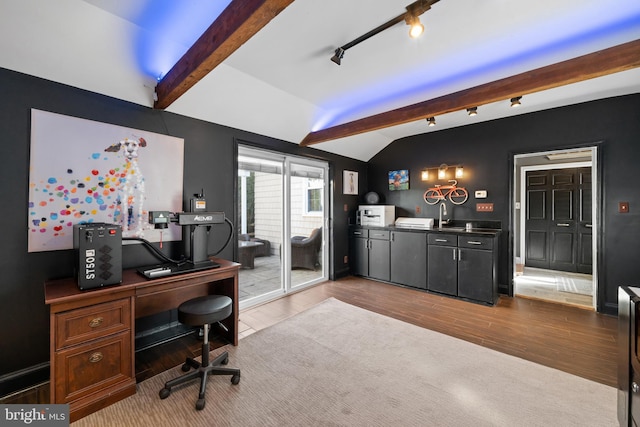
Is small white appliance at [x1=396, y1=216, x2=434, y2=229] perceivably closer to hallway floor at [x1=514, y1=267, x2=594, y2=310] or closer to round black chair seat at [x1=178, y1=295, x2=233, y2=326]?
hallway floor at [x1=514, y1=267, x2=594, y2=310]

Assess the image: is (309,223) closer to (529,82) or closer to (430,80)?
(430,80)

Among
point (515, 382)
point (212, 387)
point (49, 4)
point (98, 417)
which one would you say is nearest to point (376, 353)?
point (515, 382)

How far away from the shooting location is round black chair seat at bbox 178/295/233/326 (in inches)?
71.8

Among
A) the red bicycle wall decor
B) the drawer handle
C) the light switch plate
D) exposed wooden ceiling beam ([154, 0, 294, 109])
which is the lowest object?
the drawer handle

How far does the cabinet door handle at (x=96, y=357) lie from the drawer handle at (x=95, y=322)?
183mm

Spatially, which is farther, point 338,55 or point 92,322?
point 338,55

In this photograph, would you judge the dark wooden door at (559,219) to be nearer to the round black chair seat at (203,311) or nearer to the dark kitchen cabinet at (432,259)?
the dark kitchen cabinet at (432,259)

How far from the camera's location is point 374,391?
6.10 ft

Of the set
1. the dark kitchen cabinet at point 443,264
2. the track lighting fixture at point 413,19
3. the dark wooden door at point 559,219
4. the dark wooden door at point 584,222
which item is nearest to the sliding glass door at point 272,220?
the dark kitchen cabinet at point 443,264

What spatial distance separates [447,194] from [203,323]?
13.7 ft

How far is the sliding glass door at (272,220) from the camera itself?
3609mm

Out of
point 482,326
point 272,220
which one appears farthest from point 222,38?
point 482,326

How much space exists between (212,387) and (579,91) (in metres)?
4.90

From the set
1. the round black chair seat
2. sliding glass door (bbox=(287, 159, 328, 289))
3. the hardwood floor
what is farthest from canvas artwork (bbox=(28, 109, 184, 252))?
sliding glass door (bbox=(287, 159, 328, 289))
